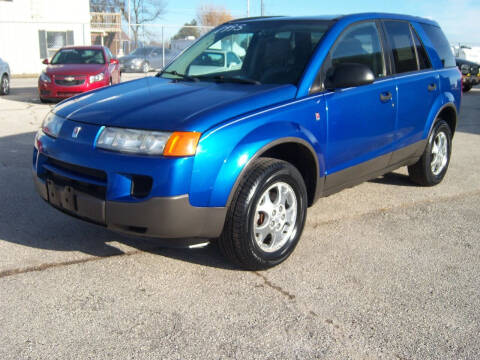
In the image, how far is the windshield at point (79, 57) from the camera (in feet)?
44.4

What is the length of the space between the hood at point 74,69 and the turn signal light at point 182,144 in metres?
10.4

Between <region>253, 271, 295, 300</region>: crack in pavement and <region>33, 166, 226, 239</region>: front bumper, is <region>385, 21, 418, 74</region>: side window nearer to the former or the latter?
<region>253, 271, 295, 300</region>: crack in pavement

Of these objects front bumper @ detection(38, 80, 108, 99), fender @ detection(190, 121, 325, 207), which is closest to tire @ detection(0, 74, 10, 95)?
front bumper @ detection(38, 80, 108, 99)

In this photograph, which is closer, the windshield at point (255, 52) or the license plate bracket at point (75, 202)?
the license plate bracket at point (75, 202)

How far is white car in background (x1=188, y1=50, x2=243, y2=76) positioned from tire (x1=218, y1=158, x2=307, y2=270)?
3.83 feet

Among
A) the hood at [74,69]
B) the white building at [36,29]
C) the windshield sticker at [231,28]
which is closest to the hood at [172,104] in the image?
the windshield sticker at [231,28]

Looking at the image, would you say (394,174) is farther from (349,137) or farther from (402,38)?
(349,137)

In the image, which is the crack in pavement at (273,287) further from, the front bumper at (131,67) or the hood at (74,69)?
the front bumper at (131,67)

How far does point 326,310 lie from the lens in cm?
302

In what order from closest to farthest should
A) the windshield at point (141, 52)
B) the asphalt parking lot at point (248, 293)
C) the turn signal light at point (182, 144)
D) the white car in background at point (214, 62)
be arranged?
the asphalt parking lot at point (248, 293) → the turn signal light at point (182, 144) → the white car in background at point (214, 62) → the windshield at point (141, 52)

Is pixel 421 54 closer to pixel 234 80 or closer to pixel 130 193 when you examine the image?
pixel 234 80

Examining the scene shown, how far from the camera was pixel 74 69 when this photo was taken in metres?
12.6

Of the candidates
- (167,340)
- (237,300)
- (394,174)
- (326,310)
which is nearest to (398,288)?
(326,310)

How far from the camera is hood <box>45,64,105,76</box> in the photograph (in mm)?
12492
